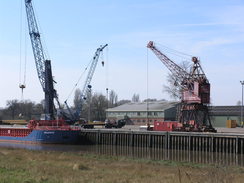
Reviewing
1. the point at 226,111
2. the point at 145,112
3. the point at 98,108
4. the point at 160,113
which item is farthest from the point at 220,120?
the point at 98,108

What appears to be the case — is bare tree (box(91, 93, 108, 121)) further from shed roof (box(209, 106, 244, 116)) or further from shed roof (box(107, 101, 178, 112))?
shed roof (box(209, 106, 244, 116))

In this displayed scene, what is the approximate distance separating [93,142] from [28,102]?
133330 mm

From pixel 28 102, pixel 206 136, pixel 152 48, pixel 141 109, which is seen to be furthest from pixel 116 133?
pixel 28 102

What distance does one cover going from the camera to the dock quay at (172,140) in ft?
164

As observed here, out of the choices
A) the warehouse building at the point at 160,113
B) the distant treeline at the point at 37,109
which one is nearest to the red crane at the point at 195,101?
the warehouse building at the point at 160,113

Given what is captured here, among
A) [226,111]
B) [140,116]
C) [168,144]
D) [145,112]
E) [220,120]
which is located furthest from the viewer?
[140,116]

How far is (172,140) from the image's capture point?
5581 cm

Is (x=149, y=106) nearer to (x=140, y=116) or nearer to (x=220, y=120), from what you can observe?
(x=140, y=116)

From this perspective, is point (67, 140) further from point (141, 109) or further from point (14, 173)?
point (141, 109)

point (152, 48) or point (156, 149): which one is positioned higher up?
point (152, 48)

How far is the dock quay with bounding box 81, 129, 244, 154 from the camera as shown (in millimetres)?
49938

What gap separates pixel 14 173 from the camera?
63.1 ft

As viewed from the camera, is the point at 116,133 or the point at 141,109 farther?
the point at 141,109

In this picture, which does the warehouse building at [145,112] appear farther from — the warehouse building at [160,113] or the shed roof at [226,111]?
the shed roof at [226,111]
